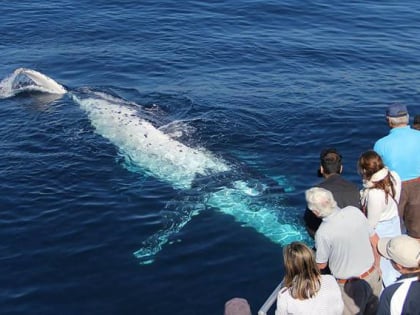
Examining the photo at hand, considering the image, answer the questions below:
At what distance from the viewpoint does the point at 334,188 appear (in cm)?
895

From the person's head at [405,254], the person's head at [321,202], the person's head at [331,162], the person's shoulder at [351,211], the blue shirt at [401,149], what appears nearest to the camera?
the person's head at [405,254]

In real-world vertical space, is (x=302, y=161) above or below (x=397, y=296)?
below

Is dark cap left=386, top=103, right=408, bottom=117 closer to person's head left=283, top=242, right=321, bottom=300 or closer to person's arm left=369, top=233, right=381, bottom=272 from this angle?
person's arm left=369, top=233, right=381, bottom=272

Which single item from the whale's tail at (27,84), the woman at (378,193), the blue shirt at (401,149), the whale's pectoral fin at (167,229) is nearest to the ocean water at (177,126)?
the whale's pectoral fin at (167,229)

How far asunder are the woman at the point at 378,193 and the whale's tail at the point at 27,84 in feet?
58.5

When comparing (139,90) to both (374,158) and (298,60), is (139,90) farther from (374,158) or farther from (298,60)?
(374,158)

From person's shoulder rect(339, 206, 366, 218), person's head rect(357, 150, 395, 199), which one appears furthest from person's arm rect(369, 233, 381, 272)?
person's head rect(357, 150, 395, 199)

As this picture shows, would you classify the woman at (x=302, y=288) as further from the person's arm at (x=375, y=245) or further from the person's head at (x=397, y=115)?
the person's head at (x=397, y=115)

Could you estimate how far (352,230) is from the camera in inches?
322

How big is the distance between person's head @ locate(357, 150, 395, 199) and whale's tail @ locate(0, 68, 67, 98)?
58.6 ft

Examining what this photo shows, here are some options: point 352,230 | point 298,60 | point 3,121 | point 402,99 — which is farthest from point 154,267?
point 298,60

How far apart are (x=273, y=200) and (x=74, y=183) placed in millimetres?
6027

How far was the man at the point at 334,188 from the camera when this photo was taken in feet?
29.1

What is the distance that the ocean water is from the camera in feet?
43.8
